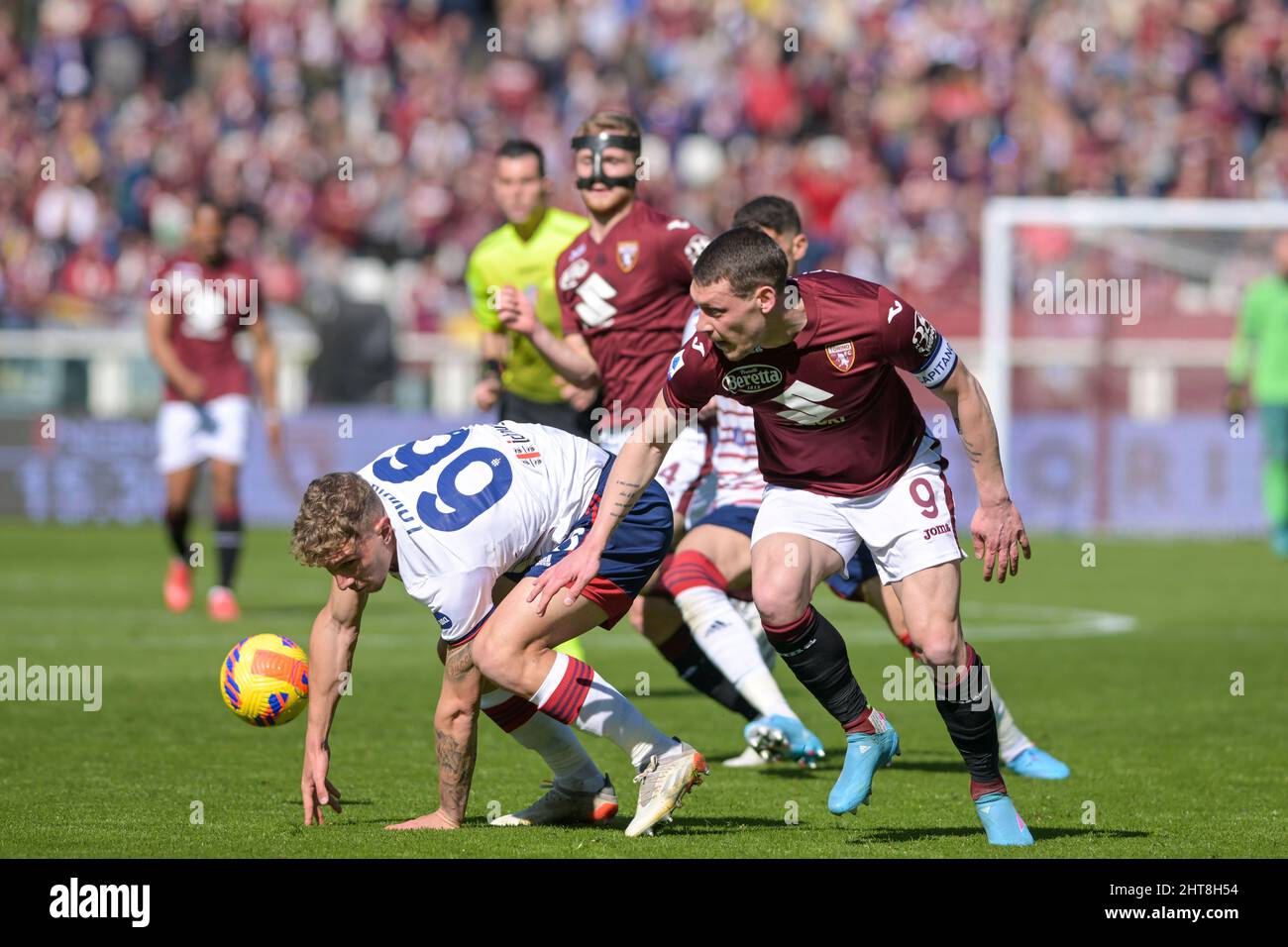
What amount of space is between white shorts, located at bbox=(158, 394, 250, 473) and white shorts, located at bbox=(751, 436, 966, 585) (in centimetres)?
751

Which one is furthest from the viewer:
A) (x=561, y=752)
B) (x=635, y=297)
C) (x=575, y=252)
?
(x=575, y=252)

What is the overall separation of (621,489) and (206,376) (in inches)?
315

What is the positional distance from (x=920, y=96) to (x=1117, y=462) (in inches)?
283

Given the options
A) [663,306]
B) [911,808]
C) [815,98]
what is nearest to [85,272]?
[815,98]

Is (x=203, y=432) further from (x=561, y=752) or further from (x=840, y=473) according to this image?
(x=840, y=473)

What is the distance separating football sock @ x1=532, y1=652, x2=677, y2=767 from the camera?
6469 millimetres

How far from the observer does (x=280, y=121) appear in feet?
87.4

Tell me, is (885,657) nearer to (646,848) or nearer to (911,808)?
(911,808)

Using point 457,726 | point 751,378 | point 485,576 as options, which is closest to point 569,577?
point 485,576

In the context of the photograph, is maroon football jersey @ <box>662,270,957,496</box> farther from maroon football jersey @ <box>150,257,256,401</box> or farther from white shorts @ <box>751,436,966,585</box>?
maroon football jersey @ <box>150,257,256,401</box>

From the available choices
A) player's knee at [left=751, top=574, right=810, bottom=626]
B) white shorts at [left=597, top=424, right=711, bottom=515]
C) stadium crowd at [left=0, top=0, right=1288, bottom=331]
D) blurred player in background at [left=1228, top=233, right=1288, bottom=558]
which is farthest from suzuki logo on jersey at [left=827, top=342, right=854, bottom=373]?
stadium crowd at [left=0, top=0, right=1288, bottom=331]

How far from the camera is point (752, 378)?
6.53m

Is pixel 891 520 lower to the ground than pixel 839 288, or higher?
lower

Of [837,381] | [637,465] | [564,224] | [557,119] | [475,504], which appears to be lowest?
[475,504]
